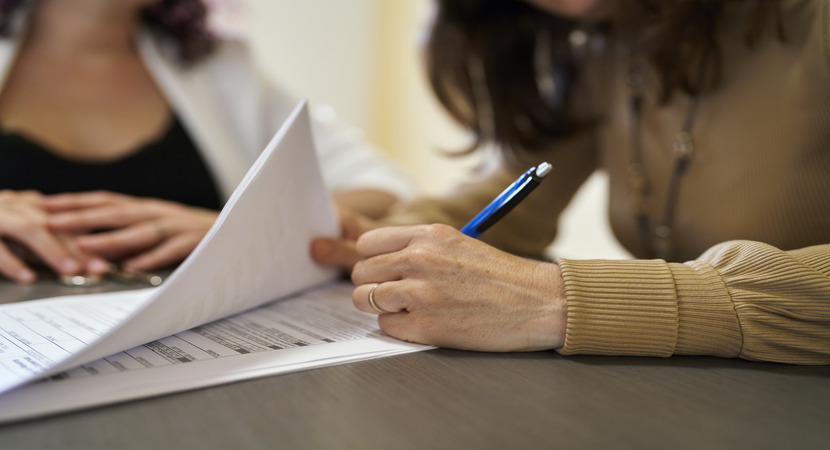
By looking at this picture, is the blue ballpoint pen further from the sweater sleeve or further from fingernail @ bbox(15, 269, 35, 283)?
fingernail @ bbox(15, 269, 35, 283)

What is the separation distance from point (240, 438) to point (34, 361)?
0.19 m

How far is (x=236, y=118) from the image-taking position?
4.03 ft

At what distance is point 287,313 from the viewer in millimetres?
571

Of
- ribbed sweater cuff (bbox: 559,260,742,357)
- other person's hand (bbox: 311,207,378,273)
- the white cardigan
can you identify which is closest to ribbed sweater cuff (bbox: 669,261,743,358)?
ribbed sweater cuff (bbox: 559,260,742,357)

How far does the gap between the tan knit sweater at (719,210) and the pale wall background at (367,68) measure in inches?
58.2

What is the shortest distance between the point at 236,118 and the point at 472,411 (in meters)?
1.02

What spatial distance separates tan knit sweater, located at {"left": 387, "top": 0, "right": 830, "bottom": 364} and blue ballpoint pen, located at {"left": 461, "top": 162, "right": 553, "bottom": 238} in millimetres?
66

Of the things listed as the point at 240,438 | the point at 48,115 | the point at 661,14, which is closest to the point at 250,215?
the point at 240,438

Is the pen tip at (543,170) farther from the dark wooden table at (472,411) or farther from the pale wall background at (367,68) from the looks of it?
the pale wall background at (367,68)

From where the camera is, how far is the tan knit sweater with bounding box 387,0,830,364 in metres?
0.46

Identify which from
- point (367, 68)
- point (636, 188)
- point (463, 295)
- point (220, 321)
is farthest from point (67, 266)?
point (367, 68)

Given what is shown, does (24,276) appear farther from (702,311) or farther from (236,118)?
(702,311)

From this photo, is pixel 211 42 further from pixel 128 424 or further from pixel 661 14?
pixel 128 424

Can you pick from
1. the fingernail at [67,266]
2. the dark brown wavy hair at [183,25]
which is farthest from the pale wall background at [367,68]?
the fingernail at [67,266]
